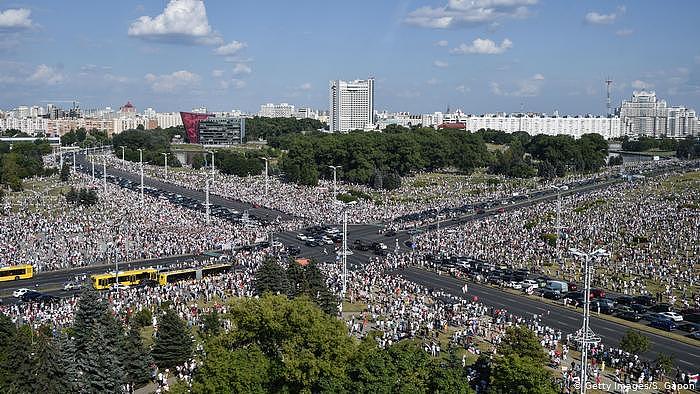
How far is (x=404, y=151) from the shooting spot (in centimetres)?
8394

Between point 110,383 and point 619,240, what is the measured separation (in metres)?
36.3

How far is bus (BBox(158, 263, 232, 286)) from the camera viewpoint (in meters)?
36.6

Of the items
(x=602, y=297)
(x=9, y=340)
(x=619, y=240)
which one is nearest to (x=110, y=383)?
(x=9, y=340)

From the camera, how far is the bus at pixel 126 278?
3500 centimetres

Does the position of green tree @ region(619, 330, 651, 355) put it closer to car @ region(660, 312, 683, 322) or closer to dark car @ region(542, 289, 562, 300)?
car @ region(660, 312, 683, 322)

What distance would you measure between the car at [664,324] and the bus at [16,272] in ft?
103

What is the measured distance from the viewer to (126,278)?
35.8 metres

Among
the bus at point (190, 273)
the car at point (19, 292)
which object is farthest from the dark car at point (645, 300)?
the car at point (19, 292)

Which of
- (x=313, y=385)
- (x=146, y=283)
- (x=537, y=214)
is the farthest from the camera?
(x=537, y=214)

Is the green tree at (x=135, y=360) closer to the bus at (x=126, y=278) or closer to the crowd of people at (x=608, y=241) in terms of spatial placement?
A: the bus at (x=126, y=278)

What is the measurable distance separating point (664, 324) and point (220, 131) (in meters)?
122

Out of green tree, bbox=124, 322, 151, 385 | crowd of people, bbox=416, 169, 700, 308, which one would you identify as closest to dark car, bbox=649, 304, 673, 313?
crowd of people, bbox=416, 169, 700, 308

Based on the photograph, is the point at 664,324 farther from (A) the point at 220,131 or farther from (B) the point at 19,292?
(A) the point at 220,131

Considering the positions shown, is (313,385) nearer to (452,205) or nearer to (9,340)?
(9,340)
